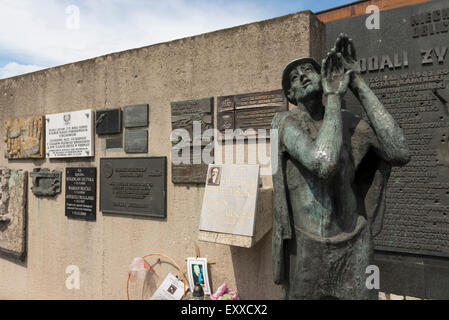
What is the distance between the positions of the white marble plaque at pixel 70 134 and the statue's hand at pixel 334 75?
12.9 feet

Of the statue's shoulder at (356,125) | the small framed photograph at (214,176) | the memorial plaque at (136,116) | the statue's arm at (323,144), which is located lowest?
the small framed photograph at (214,176)

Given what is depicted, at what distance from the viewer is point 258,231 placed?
3.19 metres

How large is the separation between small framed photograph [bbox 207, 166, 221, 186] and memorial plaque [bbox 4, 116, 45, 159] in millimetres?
3554

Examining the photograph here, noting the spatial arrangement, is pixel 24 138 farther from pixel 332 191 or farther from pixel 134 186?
pixel 332 191

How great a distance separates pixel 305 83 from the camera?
2129 millimetres

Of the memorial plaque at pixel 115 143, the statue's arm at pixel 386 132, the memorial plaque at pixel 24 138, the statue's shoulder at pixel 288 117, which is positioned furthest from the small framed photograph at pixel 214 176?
the memorial plaque at pixel 24 138

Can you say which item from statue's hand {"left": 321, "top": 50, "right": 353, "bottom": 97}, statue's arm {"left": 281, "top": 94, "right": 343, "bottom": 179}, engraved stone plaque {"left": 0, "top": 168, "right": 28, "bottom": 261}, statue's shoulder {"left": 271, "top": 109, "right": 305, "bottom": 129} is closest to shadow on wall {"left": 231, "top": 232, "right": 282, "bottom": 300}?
statue's shoulder {"left": 271, "top": 109, "right": 305, "bottom": 129}

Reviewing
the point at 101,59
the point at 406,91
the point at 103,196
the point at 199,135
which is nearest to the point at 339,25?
the point at 406,91

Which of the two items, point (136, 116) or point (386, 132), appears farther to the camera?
point (136, 116)

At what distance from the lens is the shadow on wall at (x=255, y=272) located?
3553 mm

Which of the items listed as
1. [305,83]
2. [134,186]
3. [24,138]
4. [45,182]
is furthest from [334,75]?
[24,138]

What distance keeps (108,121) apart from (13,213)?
2.69 meters

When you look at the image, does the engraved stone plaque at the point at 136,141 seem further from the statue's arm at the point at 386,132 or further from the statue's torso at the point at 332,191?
the statue's arm at the point at 386,132

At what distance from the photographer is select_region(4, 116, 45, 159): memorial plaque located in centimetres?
554
